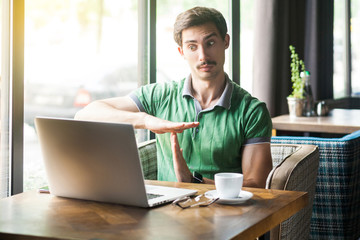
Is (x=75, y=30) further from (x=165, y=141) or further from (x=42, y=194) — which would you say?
(x=42, y=194)

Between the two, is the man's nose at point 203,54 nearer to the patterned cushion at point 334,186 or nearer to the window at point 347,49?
the patterned cushion at point 334,186

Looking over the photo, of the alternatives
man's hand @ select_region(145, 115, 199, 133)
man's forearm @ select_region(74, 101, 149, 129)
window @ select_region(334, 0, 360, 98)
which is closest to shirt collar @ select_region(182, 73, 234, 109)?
man's forearm @ select_region(74, 101, 149, 129)

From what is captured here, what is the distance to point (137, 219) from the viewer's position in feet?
5.11

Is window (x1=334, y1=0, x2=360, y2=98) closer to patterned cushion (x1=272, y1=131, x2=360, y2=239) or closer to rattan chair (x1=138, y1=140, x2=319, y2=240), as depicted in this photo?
patterned cushion (x1=272, y1=131, x2=360, y2=239)

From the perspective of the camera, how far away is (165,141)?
8.17 feet

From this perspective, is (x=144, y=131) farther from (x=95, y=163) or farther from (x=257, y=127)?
(x=95, y=163)

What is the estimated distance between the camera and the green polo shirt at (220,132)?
7.80 feet

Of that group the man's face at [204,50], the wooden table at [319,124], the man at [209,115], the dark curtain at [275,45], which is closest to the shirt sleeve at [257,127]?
the man at [209,115]

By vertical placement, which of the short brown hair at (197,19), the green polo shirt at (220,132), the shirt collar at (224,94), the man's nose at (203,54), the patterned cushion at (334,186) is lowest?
the patterned cushion at (334,186)

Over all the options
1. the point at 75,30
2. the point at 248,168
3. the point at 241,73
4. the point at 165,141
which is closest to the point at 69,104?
the point at 75,30

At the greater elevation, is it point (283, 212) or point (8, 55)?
point (8, 55)

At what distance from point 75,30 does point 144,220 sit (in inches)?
66.1

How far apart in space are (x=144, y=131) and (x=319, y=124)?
1.19 meters

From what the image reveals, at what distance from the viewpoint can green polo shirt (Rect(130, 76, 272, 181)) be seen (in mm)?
2379
